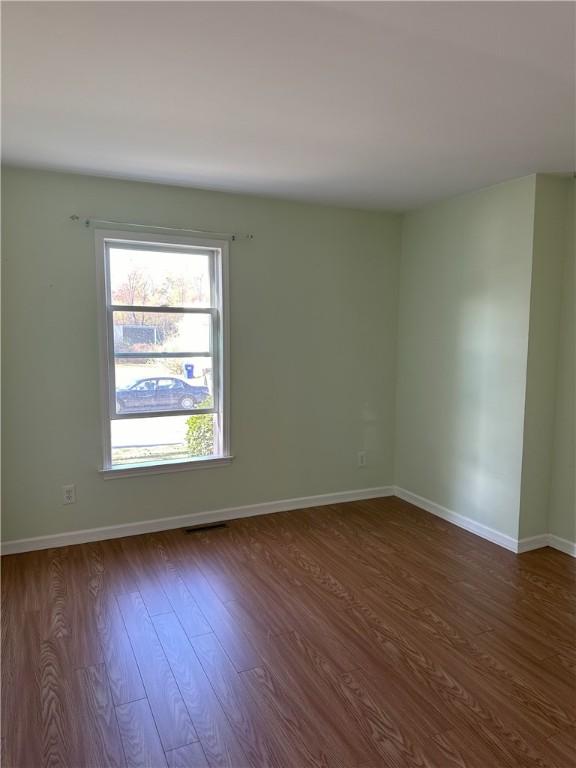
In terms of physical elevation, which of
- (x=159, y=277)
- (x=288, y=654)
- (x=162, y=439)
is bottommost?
(x=288, y=654)

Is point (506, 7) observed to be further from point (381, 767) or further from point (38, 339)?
point (38, 339)

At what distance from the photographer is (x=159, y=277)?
365 cm

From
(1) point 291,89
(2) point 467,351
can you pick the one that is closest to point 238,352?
(2) point 467,351

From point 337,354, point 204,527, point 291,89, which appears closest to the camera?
point 291,89

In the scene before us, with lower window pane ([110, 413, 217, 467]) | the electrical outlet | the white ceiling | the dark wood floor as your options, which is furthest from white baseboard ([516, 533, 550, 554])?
the electrical outlet

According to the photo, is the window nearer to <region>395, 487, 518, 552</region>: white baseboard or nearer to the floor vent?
the floor vent

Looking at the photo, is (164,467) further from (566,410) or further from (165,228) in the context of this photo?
(566,410)

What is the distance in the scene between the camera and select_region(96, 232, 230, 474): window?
3531 millimetres

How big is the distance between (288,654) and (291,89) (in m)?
2.52

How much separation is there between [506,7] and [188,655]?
2.80 metres

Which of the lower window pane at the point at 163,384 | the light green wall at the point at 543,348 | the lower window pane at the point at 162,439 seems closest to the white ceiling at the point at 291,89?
the light green wall at the point at 543,348

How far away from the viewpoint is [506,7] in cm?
155

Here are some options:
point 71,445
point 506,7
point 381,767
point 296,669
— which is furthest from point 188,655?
point 506,7

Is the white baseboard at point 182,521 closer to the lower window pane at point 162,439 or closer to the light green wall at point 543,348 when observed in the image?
the lower window pane at point 162,439
